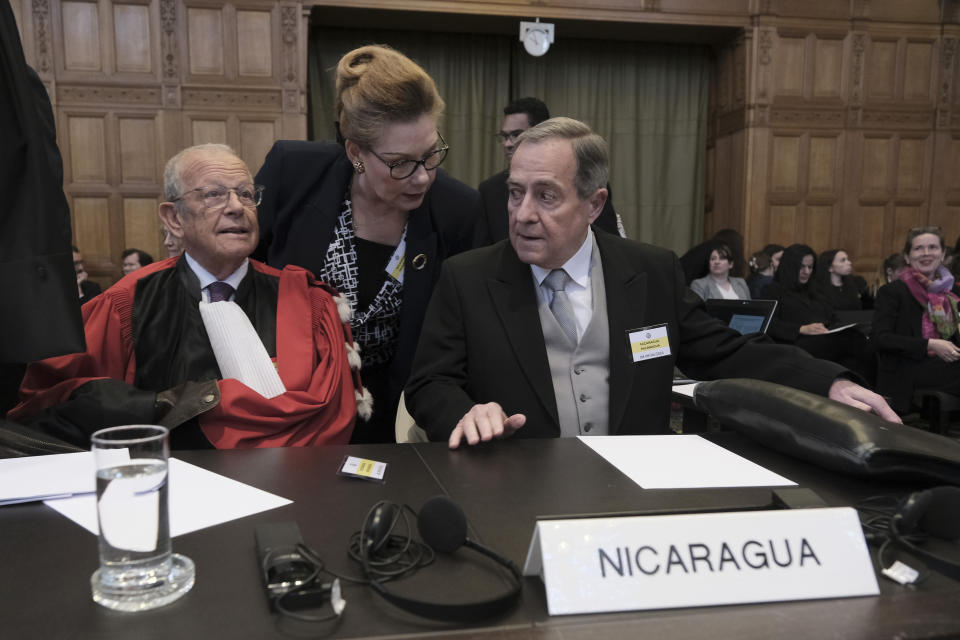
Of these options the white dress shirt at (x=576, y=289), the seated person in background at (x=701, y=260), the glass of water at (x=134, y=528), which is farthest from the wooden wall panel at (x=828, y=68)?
the glass of water at (x=134, y=528)

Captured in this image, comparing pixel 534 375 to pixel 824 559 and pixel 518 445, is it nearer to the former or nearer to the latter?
pixel 518 445

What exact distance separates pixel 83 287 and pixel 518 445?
5.45 metres

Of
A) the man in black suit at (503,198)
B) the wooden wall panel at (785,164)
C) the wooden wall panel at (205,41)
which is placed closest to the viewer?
the man in black suit at (503,198)

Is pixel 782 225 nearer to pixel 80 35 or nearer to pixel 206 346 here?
pixel 80 35

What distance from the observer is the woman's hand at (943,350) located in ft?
16.7

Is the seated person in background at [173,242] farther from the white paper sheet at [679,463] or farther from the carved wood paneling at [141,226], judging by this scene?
the carved wood paneling at [141,226]

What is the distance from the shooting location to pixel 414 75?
2117mm

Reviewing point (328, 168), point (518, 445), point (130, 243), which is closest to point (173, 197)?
point (328, 168)

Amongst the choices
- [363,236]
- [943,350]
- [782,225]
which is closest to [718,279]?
[943,350]

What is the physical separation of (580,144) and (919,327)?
4.56 metres

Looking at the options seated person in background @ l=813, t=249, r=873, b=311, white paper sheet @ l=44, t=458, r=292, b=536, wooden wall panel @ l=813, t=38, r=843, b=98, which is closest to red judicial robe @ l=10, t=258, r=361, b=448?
white paper sheet @ l=44, t=458, r=292, b=536

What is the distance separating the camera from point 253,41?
7.92 meters

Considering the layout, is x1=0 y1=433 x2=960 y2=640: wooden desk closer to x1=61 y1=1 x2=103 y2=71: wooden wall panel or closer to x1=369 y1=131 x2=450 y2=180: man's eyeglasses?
x1=369 y1=131 x2=450 y2=180: man's eyeglasses

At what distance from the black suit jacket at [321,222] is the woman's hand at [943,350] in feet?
13.8
